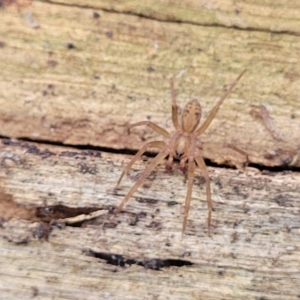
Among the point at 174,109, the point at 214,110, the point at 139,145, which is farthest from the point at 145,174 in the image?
the point at 214,110

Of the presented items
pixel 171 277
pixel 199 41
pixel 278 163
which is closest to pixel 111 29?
pixel 199 41

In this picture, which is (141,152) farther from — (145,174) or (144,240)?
(144,240)

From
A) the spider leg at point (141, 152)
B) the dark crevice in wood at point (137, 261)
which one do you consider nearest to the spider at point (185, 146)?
the spider leg at point (141, 152)

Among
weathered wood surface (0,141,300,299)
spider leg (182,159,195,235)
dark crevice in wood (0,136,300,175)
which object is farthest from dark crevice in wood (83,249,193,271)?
dark crevice in wood (0,136,300,175)

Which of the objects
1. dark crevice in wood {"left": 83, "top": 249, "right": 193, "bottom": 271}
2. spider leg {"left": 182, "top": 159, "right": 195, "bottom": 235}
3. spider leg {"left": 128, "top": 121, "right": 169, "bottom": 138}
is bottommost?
dark crevice in wood {"left": 83, "top": 249, "right": 193, "bottom": 271}

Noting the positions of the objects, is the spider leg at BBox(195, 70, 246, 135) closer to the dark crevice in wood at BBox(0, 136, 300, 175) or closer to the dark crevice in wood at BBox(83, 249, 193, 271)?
the dark crevice in wood at BBox(0, 136, 300, 175)

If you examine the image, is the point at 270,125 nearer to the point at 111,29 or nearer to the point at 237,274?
the point at 237,274
